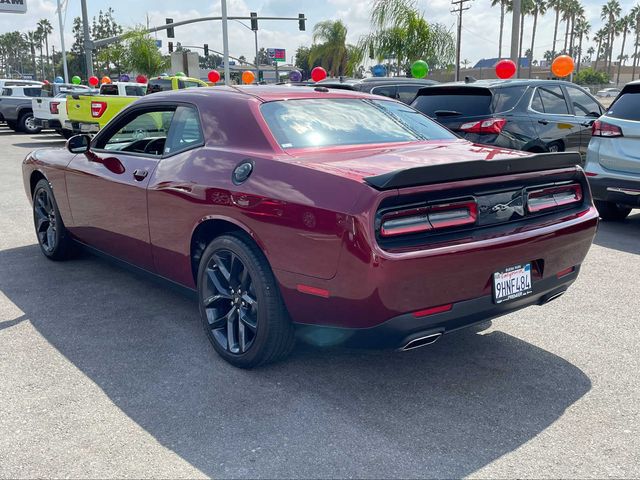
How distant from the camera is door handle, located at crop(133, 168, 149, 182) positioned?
4.28m

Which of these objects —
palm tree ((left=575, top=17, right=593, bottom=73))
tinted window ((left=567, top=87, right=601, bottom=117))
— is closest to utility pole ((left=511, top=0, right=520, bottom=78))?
tinted window ((left=567, top=87, right=601, bottom=117))

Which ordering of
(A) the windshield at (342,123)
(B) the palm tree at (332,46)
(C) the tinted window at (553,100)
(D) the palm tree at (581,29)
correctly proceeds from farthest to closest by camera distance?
(D) the palm tree at (581,29) < (B) the palm tree at (332,46) < (C) the tinted window at (553,100) < (A) the windshield at (342,123)

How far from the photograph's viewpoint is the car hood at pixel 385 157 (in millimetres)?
3154

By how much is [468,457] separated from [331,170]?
1.45 metres

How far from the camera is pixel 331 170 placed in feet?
10.2

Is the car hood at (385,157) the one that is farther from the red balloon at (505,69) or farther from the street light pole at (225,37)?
the street light pole at (225,37)

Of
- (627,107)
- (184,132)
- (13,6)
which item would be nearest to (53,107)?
(627,107)

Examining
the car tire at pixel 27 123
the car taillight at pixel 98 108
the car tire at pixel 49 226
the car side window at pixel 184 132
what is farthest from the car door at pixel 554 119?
the car tire at pixel 27 123

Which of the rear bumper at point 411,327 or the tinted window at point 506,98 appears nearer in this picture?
the rear bumper at point 411,327

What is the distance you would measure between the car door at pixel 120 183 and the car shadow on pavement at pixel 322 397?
→ 1.81 ft

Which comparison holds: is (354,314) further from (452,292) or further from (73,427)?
(73,427)

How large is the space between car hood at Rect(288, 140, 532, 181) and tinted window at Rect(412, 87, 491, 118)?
14.3 ft

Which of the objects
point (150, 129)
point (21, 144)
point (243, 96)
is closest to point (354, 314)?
point (243, 96)

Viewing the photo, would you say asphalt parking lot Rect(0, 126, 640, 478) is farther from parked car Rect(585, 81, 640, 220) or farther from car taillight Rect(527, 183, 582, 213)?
parked car Rect(585, 81, 640, 220)
